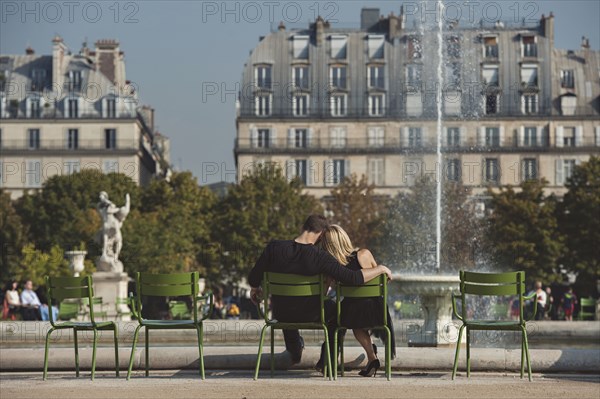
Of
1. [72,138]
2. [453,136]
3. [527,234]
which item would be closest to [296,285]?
[527,234]

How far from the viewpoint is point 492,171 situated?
84.6m

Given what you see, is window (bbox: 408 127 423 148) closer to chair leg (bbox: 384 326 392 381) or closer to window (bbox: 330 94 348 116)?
window (bbox: 330 94 348 116)

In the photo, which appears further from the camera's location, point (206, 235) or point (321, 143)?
point (321, 143)

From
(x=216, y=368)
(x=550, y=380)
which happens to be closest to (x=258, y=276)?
(x=216, y=368)

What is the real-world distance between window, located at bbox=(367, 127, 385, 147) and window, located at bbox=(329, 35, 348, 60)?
522 cm

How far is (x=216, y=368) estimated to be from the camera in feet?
43.7

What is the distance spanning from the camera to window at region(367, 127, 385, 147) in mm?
86375

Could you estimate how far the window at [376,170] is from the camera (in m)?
86.2

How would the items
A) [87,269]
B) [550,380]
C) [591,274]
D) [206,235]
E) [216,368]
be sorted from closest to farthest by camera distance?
[550,380]
[216,368]
[87,269]
[591,274]
[206,235]

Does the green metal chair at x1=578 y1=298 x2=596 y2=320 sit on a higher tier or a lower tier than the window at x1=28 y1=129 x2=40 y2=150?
lower

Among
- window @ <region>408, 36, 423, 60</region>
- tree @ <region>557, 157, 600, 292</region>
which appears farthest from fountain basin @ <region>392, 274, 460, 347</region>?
window @ <region>408, 36, 423, 60</region>

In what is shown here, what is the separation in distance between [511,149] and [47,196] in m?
29.8

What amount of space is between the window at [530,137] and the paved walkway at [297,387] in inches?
2891

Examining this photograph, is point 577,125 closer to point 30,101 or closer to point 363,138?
point 363,138
